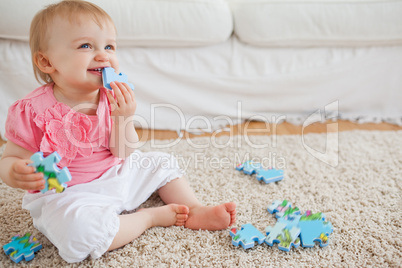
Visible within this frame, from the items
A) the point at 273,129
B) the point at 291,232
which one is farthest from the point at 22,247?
the point at 273,129

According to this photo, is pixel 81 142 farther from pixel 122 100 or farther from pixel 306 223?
pixel 306 223

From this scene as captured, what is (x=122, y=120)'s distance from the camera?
970 mm

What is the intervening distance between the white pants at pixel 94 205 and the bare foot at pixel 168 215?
0.24ft

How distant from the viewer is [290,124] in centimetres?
167

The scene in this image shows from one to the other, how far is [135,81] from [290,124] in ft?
2.31

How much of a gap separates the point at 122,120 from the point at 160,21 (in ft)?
2.12

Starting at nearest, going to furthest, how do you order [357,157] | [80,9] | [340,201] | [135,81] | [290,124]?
[80,9] → [340,201] → [357,157] → [135,81] → [290,124]

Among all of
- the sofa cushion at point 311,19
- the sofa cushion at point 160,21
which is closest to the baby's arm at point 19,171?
the sofa cushion at point 160,21

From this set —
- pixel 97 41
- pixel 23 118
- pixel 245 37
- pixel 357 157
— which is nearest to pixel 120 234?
pixel 23 118

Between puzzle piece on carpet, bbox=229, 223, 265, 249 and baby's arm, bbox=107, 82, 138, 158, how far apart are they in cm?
36

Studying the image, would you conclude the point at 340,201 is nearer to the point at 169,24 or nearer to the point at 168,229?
the point at 168,229

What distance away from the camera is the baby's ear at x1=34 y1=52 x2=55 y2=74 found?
91cm

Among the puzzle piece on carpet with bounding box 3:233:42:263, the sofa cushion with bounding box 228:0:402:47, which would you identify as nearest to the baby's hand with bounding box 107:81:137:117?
the puzzle piece on carpet with bounding box 3:233:42:263

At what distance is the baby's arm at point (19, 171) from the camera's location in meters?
0.80
